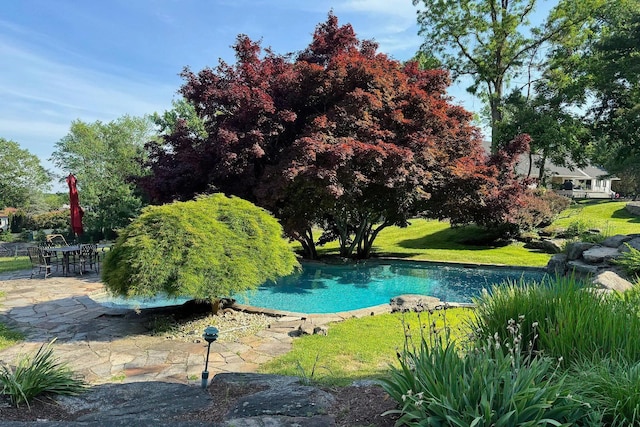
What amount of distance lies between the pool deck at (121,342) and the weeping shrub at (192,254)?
80 centimetres

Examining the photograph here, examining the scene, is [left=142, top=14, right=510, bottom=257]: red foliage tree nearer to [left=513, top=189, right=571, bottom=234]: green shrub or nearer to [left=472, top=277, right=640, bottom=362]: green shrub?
[left=513, top=189, right=571, bottom=234]: green shrub

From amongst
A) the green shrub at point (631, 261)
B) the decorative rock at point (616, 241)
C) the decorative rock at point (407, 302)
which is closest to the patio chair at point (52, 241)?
the decorative rock at point (407, 302)

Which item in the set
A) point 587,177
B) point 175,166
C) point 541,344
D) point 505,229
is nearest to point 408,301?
point 541,344

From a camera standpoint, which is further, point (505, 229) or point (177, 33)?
point (505, 229)

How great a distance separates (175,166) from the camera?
13.5 metres

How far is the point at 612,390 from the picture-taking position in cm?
249

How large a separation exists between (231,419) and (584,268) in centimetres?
1006

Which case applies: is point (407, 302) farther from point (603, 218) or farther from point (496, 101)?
point (496, 101)

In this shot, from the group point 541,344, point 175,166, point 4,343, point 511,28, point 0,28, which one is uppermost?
point 511,28

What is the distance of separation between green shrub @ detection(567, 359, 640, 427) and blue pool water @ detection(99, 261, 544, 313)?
6670 mm

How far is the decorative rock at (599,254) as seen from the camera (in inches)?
A: 377

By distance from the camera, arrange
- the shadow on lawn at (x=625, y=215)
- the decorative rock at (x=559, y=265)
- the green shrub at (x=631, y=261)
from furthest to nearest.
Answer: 1. the shadow on lawn at (x=625, y=215)
2. the decorative rock at (x=559, y=265)
3. the green shrub at (x=631, y=261)

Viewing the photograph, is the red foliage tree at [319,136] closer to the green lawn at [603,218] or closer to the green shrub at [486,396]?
the green shrub at [486,396]

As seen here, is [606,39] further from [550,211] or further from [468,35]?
[550,211]
